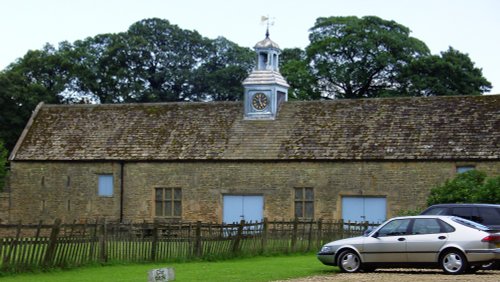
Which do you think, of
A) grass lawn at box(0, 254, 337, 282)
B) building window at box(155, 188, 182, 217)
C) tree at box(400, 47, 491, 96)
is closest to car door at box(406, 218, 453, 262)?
grass lawn at box(0, 254, 337, 282)

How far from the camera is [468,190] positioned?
3653 cm

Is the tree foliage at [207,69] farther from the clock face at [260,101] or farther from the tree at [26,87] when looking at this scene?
the clock face at [260,101]

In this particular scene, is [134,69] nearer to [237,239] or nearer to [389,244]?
[237,239]

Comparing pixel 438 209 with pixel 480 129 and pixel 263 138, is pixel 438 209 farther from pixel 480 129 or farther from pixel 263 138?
pixel 263 138

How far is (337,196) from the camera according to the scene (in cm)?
4253

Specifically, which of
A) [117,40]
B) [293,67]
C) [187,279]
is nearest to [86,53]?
[117,40]

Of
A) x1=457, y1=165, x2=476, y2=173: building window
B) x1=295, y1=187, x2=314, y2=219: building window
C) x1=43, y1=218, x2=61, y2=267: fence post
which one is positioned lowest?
x1=43, y1=218, x2=61, y2=267: fence post

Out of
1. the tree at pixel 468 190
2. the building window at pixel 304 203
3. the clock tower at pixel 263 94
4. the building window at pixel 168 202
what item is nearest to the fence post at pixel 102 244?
the tree at pixel 468 190

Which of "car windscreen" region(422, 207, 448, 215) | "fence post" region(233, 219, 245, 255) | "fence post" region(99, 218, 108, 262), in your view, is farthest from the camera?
"fence post" region(233, 219, 245, 255)

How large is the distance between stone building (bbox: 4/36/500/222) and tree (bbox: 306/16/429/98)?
18.4m

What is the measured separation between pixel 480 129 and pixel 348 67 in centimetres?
2617

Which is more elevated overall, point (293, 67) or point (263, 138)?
point (293, 67)

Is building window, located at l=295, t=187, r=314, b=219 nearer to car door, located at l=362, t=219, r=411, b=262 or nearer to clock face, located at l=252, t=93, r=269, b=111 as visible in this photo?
clock face, located at l=252, t=93, r=269, b=111

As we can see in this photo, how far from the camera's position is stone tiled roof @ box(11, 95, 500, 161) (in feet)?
138
